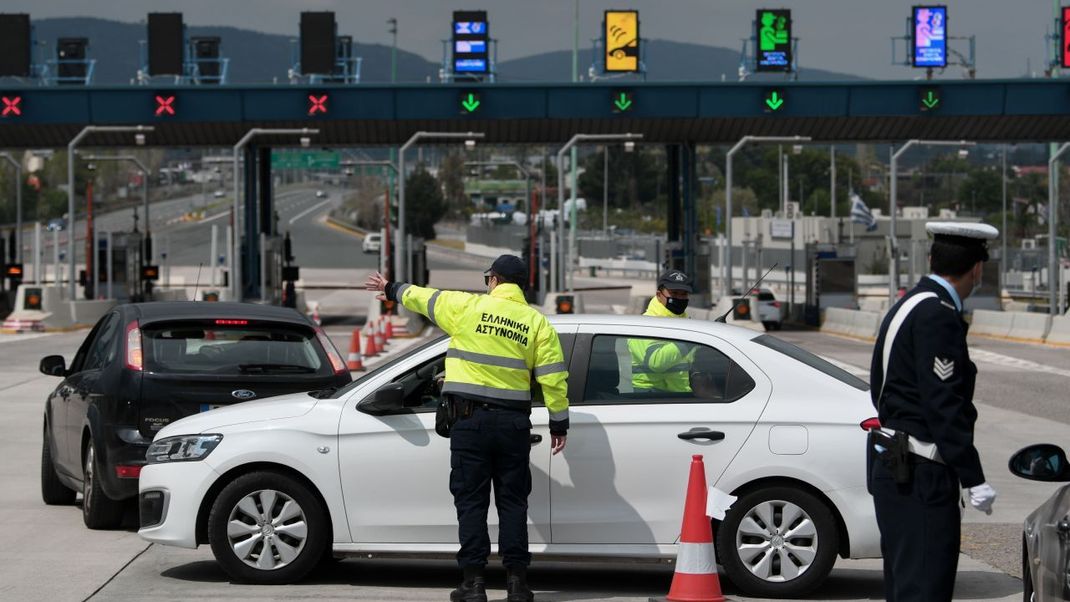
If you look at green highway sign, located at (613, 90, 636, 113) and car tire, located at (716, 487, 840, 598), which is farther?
green highway sign, located at (613, 90, 636, 113)

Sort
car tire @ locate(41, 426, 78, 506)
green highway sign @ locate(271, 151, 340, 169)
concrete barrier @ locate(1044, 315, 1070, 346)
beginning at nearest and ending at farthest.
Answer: car tire @ locate(41, 426, 78, 506) → concrete barrier @ locate(1044, 315, 1070, 346) → green highway sign @ locate(271, 151, 340, 169)

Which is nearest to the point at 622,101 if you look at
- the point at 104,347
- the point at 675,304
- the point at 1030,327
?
the point at 1030,327

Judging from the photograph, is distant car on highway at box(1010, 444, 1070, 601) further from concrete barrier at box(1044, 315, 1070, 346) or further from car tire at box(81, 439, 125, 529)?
concrete barrier at box(1044, 315, 1070, 346)

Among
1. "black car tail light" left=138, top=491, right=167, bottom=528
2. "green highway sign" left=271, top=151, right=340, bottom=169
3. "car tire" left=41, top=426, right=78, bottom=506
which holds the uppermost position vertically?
"green highway sign" left=271, top=151, right=340, bottom=169

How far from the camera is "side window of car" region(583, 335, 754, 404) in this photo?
339 inches

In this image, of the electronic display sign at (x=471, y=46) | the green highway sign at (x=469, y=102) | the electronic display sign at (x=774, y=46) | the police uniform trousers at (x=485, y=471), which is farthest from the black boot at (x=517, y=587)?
the electronic display sign at (x=471, y=46)

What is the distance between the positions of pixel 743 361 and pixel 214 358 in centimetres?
380

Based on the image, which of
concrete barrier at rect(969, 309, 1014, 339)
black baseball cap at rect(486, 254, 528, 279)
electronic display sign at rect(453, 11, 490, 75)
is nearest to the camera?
black baseball cap at rect(486, 254, 528, 279)

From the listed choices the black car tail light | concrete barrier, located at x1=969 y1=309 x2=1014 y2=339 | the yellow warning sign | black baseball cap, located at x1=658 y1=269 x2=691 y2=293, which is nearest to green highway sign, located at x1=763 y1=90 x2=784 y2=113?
the yellow warning sign

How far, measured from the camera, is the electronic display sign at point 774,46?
141 feet

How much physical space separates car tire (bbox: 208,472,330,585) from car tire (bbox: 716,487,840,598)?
2.15 meters

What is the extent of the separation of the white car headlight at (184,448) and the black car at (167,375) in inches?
43.6

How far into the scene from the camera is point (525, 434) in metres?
7.98

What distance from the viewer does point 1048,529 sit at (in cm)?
540
